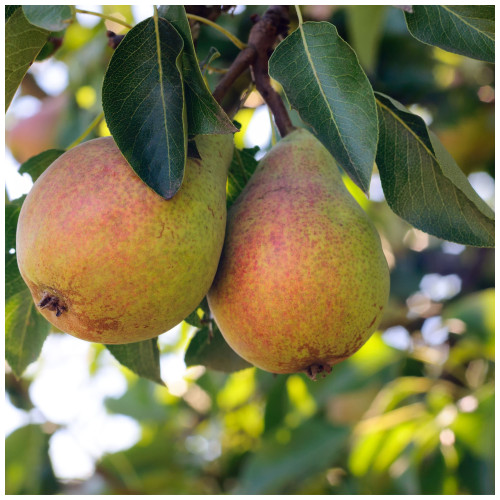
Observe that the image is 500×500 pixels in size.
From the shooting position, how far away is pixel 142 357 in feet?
3.92

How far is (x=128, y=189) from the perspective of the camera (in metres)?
0.87

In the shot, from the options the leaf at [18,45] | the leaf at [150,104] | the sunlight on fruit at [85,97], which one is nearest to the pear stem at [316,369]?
the leaf at [150,104]

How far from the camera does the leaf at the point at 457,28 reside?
3.34 ft

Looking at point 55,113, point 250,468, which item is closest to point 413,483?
point 250,468

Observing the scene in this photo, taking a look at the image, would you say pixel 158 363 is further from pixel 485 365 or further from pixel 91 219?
pixel 485 365

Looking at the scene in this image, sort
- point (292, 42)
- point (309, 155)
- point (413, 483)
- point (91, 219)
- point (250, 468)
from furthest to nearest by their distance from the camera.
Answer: point (250, 468) → point (413, 483) → point (309, 155) → point (292, 42) → point (91, 219)

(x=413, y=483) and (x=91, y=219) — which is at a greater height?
(x=91, y=219)

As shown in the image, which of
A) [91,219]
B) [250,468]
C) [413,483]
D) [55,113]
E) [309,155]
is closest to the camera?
[91,219]

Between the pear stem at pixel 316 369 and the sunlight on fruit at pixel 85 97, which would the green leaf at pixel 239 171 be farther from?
the sunlight on fruit at pixel 85 97

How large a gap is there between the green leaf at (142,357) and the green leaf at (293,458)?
91cm

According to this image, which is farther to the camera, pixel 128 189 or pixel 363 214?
pixel 363 214

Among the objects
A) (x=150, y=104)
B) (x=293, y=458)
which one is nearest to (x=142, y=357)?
(x=150, y=104)

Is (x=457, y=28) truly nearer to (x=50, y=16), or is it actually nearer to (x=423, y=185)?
(x=423, y=185)

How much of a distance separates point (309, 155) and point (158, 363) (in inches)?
18.4
